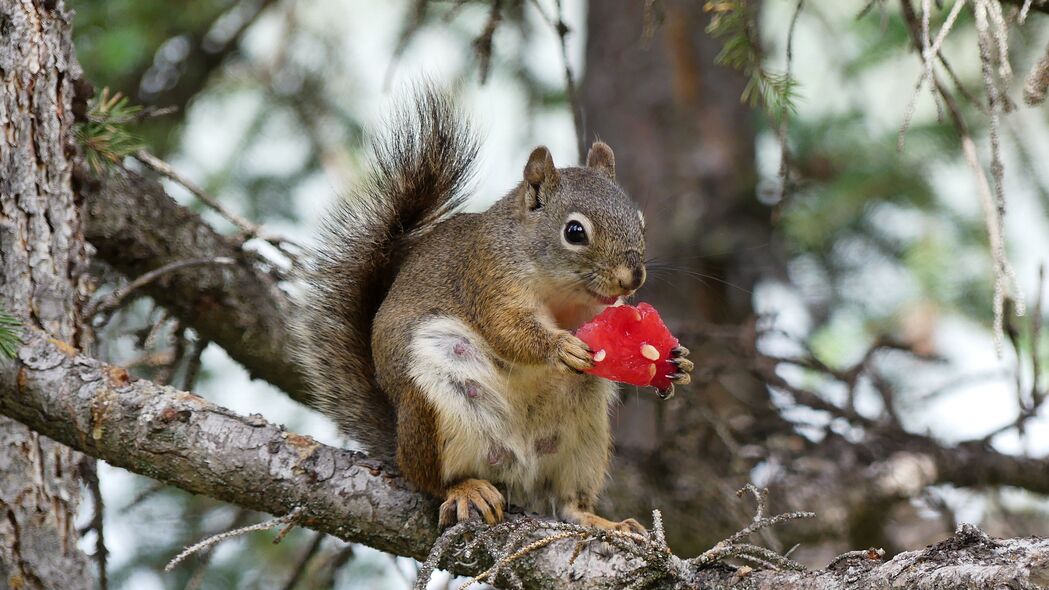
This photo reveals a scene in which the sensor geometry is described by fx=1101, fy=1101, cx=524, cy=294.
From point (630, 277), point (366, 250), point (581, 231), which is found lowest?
point (630, 277)

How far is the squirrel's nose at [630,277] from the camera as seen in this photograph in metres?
2.30

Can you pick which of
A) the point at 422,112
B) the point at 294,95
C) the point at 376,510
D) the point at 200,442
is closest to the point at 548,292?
the point at 422,112

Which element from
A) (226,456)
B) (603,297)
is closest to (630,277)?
(603,297)

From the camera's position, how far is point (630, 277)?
2305mm

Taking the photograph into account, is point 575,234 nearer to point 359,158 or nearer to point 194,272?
point 194,272

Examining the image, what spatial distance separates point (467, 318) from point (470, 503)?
1.59ft

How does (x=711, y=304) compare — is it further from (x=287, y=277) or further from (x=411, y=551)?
(x=411, y=551)

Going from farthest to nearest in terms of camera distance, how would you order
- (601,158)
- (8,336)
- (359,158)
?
(359,158)
(601,158)
(8,336)

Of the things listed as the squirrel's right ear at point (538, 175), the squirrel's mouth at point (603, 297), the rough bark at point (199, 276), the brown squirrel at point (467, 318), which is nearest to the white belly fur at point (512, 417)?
the brown squirrel at point (467, 318)

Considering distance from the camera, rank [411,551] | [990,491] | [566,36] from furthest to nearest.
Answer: [990,491], [566,36], [411,551]

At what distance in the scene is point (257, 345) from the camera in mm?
2791

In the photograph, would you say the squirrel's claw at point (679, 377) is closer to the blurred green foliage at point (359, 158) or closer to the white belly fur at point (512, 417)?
the white belly fur at point (512, 417)

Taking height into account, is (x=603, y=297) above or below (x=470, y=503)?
above

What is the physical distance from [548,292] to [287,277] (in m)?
0.72
